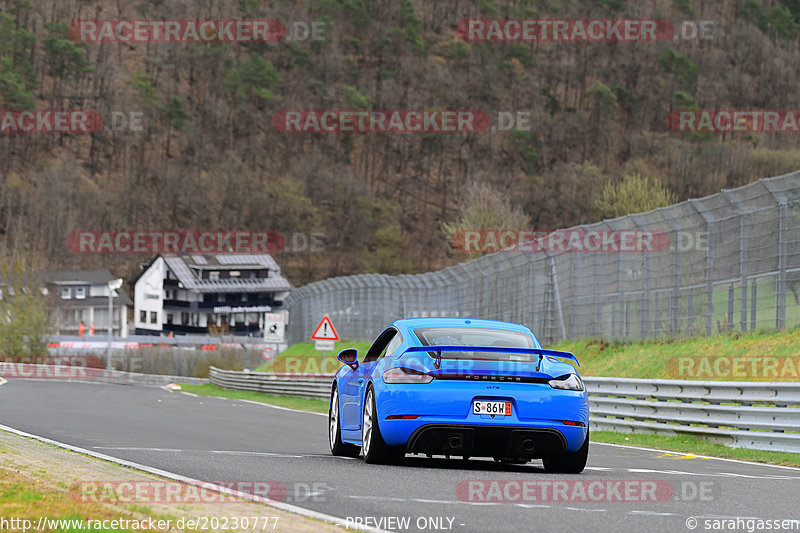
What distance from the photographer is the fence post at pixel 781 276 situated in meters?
19.1


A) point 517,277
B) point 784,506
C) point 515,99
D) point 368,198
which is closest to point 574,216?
point 368,198

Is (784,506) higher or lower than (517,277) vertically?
lower

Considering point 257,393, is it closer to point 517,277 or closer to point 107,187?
point 517,277

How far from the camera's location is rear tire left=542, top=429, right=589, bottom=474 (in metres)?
10.4

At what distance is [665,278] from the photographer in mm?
23062

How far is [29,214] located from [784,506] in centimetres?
14158

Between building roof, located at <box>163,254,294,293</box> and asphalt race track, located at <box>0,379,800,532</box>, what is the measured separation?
110823 mm

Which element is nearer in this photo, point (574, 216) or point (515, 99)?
point (574, 216)

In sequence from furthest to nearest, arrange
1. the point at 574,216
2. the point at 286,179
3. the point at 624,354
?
the point at 286,179 < the point at 574,216 < the point at 624,354

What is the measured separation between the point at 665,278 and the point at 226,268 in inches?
4279

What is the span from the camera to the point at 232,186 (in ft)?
492

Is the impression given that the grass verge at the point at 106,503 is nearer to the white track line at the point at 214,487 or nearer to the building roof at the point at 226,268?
the white track line at the point at 214,487

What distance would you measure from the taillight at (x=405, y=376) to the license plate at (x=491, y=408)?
44 cm

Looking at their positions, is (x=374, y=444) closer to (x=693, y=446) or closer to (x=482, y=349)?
(x=482, y=349)
